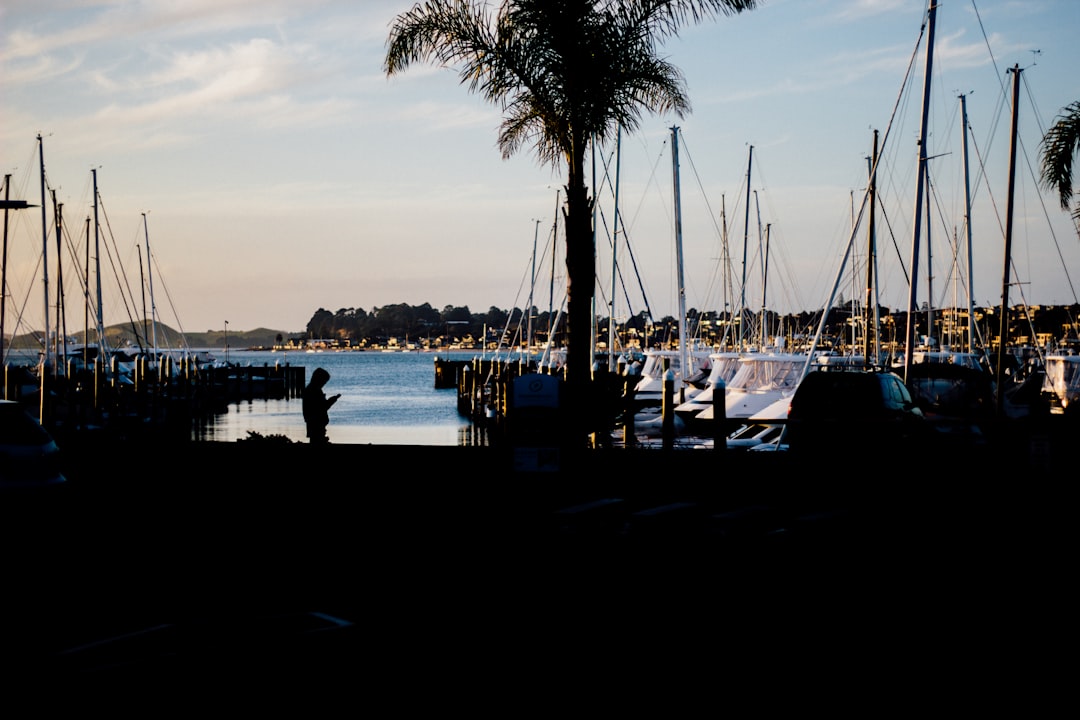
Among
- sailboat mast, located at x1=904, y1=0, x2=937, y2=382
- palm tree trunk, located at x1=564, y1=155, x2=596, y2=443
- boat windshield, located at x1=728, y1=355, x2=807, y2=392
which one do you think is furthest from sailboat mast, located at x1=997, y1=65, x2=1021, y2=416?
palm tree trunk, located at x1=564, y1=155, x2=596, y2=443

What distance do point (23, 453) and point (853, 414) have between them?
13.6 m

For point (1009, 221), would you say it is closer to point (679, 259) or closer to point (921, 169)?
point (921, 169)

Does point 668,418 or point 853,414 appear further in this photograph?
point 668,418

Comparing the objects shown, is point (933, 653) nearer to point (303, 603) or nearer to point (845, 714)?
point (845, 714)

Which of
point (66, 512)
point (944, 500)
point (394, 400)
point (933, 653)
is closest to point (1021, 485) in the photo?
point (944, 500)

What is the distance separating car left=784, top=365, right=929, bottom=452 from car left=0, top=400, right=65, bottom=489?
1183 centimetres

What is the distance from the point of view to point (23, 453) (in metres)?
16.4

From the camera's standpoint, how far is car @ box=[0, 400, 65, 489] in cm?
1636

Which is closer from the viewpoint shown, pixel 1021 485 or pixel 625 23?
pixel 1021 485

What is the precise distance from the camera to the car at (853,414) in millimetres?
21375

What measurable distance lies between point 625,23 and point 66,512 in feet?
43.6

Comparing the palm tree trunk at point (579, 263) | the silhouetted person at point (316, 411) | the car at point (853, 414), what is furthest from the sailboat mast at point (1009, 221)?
the silhouetted person at point (316, 411)

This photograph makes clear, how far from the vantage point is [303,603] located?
1316 cm

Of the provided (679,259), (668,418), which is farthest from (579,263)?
(679,259)
